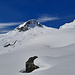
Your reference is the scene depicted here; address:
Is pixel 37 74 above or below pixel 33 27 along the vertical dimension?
below

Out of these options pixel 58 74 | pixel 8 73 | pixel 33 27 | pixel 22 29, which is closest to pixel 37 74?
Result: pixel 58 74

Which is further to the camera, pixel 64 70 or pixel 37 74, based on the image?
pixel 37 74

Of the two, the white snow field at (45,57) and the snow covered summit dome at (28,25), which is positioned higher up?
the snow covered summit dome at (28,25)

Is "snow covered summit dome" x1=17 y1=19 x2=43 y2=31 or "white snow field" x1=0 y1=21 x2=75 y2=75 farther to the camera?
"snow covered summit dome" x1=17 y1=19 x2=43 y2=31

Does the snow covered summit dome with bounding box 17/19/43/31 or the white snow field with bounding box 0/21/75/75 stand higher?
the snow covered summit dome with bounding box 17/19/43/31

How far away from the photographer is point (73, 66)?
5.87 meters

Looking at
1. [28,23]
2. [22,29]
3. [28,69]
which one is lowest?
[28,69]

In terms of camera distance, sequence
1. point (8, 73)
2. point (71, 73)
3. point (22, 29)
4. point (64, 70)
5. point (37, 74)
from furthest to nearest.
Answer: point (22, 29)
point (8, 73)
point (37, 74)
point (64, 70)
point (71, 73)

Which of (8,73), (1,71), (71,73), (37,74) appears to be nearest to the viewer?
(71,73)

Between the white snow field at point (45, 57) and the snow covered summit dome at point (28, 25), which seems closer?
the white snow field at point (45, 57)

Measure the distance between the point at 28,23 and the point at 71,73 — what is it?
16593cm

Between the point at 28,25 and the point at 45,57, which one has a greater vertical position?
the point at 28,25

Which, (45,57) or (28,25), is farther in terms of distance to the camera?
(28,25)

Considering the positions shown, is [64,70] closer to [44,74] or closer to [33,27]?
[44,74]
